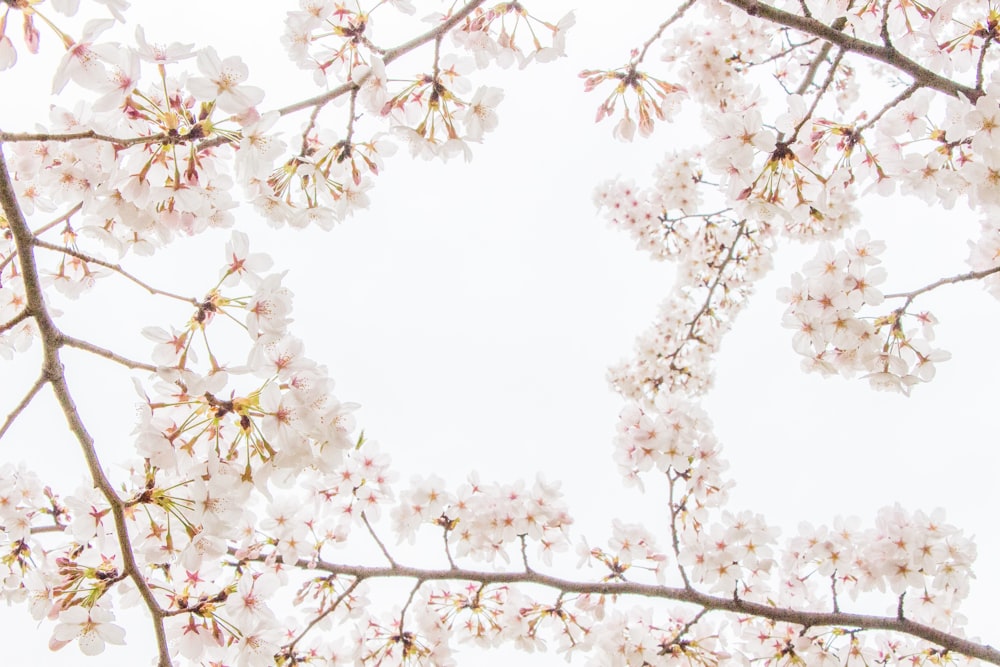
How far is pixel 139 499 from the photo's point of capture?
2.54m

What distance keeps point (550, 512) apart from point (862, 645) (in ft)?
7.28

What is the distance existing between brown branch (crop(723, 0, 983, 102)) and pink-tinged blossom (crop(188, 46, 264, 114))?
196cm

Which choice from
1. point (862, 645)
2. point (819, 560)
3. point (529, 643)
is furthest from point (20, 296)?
point (862, 645)

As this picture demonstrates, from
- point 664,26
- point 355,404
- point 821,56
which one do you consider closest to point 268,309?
A: point 355,404

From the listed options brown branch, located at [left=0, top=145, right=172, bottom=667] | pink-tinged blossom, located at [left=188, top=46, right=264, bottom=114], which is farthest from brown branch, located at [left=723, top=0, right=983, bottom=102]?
brown branch, located at [left=0, top=145, right=172, bottom=667]

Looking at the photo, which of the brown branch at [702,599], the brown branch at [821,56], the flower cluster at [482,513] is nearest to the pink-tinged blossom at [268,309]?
the brown branch at [702,599]

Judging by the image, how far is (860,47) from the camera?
9.29 ft

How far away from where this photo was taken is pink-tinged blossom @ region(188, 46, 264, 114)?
2.42 metres

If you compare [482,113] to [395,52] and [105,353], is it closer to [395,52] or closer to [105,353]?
[395,52]

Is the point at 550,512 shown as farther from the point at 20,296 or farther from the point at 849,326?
the point at 20,296

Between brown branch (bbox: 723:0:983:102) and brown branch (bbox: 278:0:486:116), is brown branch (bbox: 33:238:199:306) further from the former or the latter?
brown branch (bbox: 723:0:983:102)

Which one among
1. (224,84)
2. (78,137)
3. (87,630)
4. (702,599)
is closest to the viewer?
(78,137)

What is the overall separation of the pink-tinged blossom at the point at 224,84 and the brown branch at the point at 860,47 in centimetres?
196

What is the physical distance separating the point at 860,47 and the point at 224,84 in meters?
2.59
